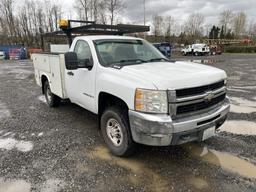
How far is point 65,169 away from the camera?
3305 millimetres

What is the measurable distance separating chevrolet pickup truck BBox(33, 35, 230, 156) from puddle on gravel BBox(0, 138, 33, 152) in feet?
4.13

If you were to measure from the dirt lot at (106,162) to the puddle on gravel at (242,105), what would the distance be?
2.31 feet

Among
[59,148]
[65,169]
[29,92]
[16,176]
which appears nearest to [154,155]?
[65,169]

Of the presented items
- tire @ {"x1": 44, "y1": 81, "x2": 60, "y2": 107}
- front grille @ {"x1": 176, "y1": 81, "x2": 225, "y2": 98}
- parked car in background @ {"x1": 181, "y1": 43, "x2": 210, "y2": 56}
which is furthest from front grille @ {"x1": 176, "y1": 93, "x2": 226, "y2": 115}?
parked car in background @ {"x1": 181, "y1": 43, "x2": 210, "y2": 56}

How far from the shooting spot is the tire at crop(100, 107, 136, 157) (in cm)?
327

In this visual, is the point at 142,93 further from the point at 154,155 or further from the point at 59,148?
the point at 59,148

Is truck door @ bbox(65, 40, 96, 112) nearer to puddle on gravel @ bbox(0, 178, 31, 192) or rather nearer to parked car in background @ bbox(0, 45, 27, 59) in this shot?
puddle on gravel @ bbox(0, 178, 31, 192)

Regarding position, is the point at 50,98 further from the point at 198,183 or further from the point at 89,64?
the point at 198,183

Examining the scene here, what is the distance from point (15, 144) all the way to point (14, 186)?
1380 mm

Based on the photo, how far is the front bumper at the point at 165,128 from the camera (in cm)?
275

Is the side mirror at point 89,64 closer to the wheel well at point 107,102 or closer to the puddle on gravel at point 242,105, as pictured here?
the wheel well at point 107,102

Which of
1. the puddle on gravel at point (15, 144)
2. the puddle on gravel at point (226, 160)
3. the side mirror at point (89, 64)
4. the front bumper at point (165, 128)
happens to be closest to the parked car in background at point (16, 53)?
the puddle on gravel at point (15, 144)

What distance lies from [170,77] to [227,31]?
8375 cm

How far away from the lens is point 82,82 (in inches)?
165
